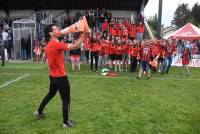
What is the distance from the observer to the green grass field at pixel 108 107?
24.9ft

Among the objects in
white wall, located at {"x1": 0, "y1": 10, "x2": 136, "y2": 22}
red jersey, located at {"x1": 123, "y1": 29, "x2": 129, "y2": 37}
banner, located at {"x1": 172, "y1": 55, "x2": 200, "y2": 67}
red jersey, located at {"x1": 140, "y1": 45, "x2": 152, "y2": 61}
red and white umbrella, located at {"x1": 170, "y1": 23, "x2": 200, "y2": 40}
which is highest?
Result: white wall, located at {"x1": 0, "y1": 10, "x2": 136, "y2": 22}

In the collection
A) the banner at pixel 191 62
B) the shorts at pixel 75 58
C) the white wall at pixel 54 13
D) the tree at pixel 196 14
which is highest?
the tree at pixel 196 14

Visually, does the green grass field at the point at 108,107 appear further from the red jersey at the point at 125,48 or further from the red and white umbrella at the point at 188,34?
the red and white umbrella at the point at 188,34

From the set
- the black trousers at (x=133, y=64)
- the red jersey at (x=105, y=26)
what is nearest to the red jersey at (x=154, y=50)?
the black trousers at (x=133, y=64)

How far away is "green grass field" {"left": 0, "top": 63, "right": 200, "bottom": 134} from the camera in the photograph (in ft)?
24.9

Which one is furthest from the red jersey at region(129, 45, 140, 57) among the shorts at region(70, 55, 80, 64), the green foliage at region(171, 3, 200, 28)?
the green foliage at region(171, 3, 200, 28)

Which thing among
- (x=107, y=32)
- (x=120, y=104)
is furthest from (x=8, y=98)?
(x=107, y=32)

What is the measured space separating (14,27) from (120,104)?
56.8ft

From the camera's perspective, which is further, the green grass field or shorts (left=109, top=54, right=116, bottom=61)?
shorts (left=109, top=54, right=116, bottom=61)

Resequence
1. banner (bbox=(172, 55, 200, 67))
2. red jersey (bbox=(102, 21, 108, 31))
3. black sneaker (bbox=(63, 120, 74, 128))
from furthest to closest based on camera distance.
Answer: red jersey (bbox=(102, 21, 108, 31))
banner (bbox=(172, 55, 200, 67))
black sneaker (bbox=(63, 120, 74, 128))

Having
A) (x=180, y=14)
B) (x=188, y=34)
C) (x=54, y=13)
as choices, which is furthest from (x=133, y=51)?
(x=180, y=14)

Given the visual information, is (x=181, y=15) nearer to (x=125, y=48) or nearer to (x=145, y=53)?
(x=125, y=48)

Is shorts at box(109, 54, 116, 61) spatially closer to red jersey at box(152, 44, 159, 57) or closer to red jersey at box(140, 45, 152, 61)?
red jersey at box(152, 44, 159, 57)

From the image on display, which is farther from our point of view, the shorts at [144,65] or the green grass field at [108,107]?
the shorts at [144,65]
